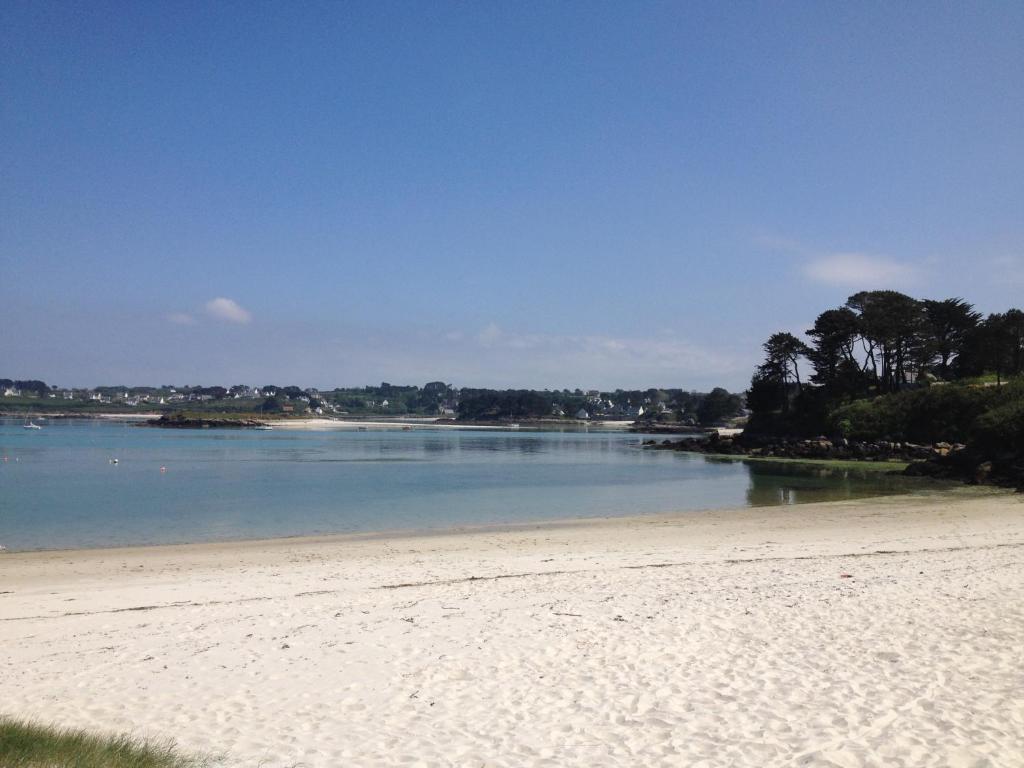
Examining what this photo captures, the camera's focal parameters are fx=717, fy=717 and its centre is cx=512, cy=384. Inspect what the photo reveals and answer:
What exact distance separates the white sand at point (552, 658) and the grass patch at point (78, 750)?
1.06 ft

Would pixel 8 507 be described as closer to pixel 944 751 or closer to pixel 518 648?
pixel 518 648

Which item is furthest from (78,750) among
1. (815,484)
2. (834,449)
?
(834,449)

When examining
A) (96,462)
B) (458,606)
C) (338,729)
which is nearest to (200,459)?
(96,462)

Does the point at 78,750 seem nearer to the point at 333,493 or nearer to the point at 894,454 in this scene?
the point at 333,493

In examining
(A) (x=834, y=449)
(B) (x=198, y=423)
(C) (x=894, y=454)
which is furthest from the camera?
(B) (x=198, y=423)

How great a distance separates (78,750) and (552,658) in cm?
435

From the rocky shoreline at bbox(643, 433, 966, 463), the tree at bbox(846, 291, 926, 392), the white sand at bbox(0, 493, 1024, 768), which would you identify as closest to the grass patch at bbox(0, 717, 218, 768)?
the white sand at bbox(0, 493, 1024, 768)

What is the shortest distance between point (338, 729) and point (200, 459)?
56.5 metres

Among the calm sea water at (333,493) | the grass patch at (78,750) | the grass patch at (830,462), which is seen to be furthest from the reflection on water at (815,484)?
the grass patch at (78,750)

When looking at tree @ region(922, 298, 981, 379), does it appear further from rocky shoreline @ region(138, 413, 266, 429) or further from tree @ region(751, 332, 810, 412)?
rocky shoreline @ region(138, 413, 266, 429)

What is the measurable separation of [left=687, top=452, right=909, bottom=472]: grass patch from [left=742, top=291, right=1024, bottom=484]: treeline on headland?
3.48 meters

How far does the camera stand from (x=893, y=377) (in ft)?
247

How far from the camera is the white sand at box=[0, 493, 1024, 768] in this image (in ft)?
18.4

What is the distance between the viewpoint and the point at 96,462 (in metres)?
52.9
